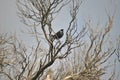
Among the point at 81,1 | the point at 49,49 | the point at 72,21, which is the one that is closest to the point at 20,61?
the point at 49,49

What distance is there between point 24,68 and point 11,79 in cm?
80

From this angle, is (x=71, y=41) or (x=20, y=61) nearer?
(x=71, y=41)

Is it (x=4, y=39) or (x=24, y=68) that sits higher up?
(x=4, y=39)

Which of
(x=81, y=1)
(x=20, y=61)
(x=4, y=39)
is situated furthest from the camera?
(x=4, y=39)

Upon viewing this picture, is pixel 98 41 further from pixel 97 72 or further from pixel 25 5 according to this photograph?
pixel 25 5

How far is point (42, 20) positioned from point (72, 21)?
3.57 feet

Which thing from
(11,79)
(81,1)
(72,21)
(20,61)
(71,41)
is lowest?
(11,79)

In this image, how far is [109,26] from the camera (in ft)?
34.0

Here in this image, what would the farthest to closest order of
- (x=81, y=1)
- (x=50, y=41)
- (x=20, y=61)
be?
(x=20, y=61) → (x=81, y=1) → (x=50, y=41)

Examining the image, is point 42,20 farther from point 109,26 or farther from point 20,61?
point 109,26

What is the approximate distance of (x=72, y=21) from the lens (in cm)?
917

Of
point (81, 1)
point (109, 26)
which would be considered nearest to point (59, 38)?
point (81, 1)

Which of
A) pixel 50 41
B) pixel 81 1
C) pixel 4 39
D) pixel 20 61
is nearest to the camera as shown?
pixel 50 41

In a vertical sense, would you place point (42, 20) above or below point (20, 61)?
above
